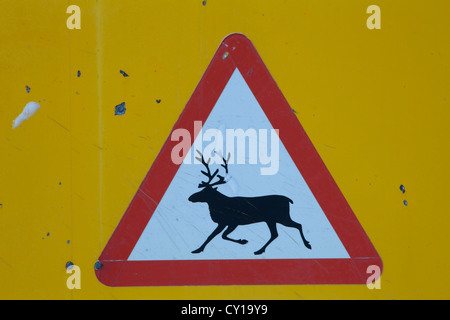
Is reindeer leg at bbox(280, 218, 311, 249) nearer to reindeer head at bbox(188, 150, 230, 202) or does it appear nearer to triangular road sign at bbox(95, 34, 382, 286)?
triangular road sign at bbox(95, 34, 382, 286)

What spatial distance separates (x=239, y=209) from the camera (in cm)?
109

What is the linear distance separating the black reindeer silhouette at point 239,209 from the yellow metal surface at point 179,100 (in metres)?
0.21

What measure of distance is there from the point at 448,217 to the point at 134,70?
1.24 meters

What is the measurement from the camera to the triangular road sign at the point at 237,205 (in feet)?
3.50

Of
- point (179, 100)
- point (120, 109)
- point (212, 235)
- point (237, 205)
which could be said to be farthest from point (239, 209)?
point (120, 109)

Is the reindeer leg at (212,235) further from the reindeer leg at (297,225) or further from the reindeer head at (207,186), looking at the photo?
the reindeer leg at (297,225)

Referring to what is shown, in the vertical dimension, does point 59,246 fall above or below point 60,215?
below

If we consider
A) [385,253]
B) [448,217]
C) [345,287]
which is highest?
[448,217]

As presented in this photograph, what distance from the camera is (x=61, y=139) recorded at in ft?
3.55

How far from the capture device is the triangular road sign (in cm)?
107

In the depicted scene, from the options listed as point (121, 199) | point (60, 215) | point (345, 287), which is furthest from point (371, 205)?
point (60, 215)

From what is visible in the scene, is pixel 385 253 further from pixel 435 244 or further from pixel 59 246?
pixel 59 246

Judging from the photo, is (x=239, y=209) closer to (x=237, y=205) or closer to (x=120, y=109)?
(x=237, y=205)

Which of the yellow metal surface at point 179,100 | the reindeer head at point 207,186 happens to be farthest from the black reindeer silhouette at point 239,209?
the yellow metal surface at point 179,100
